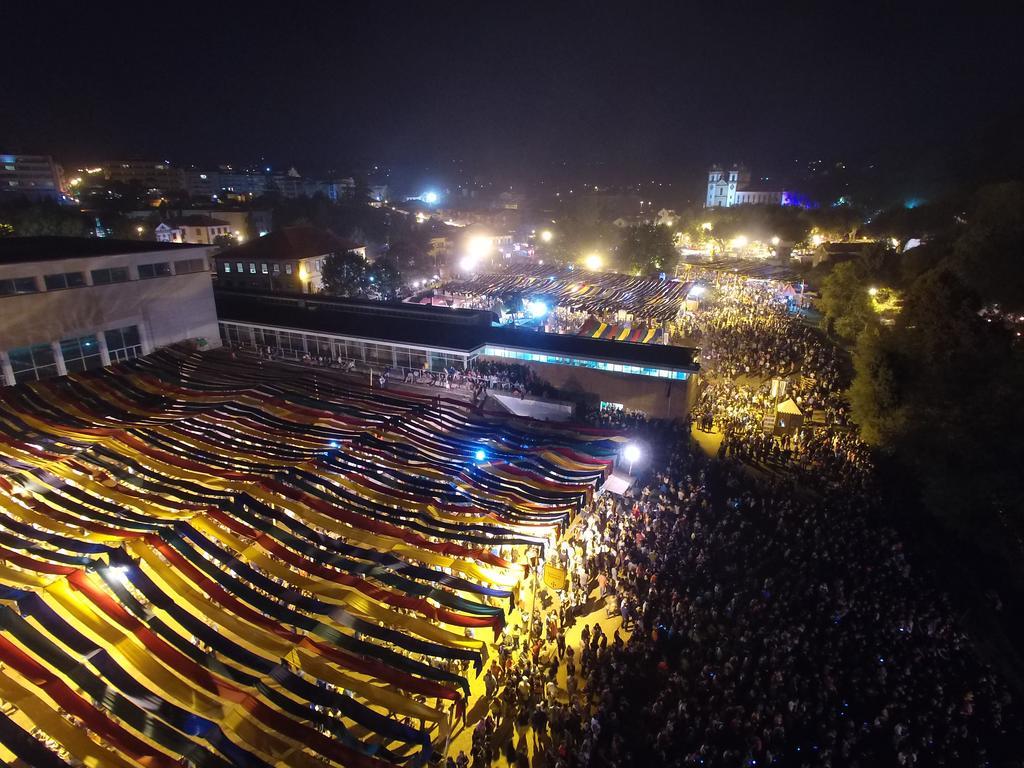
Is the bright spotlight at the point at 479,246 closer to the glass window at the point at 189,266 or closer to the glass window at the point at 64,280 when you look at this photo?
the glass window at the point at 189,266

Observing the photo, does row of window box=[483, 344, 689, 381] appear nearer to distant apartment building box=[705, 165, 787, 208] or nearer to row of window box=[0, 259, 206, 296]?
row of window box=[0, 259, 206, 296]

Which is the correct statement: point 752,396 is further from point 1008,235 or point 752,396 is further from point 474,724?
point 474,724

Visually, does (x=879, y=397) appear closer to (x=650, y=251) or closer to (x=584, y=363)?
(x=584, y=363)

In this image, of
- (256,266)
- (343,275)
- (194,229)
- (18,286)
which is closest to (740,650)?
(18,286)

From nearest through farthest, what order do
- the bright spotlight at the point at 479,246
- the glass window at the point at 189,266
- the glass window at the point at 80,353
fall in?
1. the glass window at the point at 80,353
2. the glass window at the point at 189,266
3. the bright spotlight at the point at 479,246

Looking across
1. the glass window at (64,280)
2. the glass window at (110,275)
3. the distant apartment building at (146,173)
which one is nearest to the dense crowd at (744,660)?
the glass window at (64,280)
